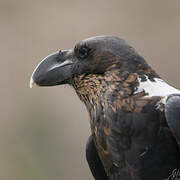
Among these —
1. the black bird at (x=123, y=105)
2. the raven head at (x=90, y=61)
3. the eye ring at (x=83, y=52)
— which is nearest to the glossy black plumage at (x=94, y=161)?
the black bird at (x=123, y=105)

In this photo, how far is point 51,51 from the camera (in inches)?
550

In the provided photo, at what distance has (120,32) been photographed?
46.8 feet

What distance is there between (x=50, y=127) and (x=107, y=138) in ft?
17.4

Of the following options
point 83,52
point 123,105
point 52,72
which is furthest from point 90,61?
point 123,105

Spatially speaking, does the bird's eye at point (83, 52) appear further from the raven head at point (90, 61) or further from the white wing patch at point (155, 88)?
the white wing patch at point (155, 88)

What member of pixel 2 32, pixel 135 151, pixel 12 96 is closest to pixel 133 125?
pixel 135 151

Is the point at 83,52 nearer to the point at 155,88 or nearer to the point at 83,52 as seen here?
the point at 83,52

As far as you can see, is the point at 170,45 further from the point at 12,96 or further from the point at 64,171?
the point at 64,171

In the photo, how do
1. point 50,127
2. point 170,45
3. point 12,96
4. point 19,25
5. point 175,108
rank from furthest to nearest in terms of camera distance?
point 19,25, point 170,45, point 12,96, point 50,127, point 175,108

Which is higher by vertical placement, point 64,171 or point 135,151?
point 135,151

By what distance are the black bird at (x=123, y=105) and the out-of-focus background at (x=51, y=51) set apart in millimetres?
3579

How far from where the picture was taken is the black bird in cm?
554

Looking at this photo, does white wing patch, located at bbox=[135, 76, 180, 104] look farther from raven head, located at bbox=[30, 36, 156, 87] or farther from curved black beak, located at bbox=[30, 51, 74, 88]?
curved black beak, located at bbox=[30, 51, 74, 88]

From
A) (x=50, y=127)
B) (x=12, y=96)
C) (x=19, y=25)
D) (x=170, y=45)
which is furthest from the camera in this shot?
(x=19, y=25)
